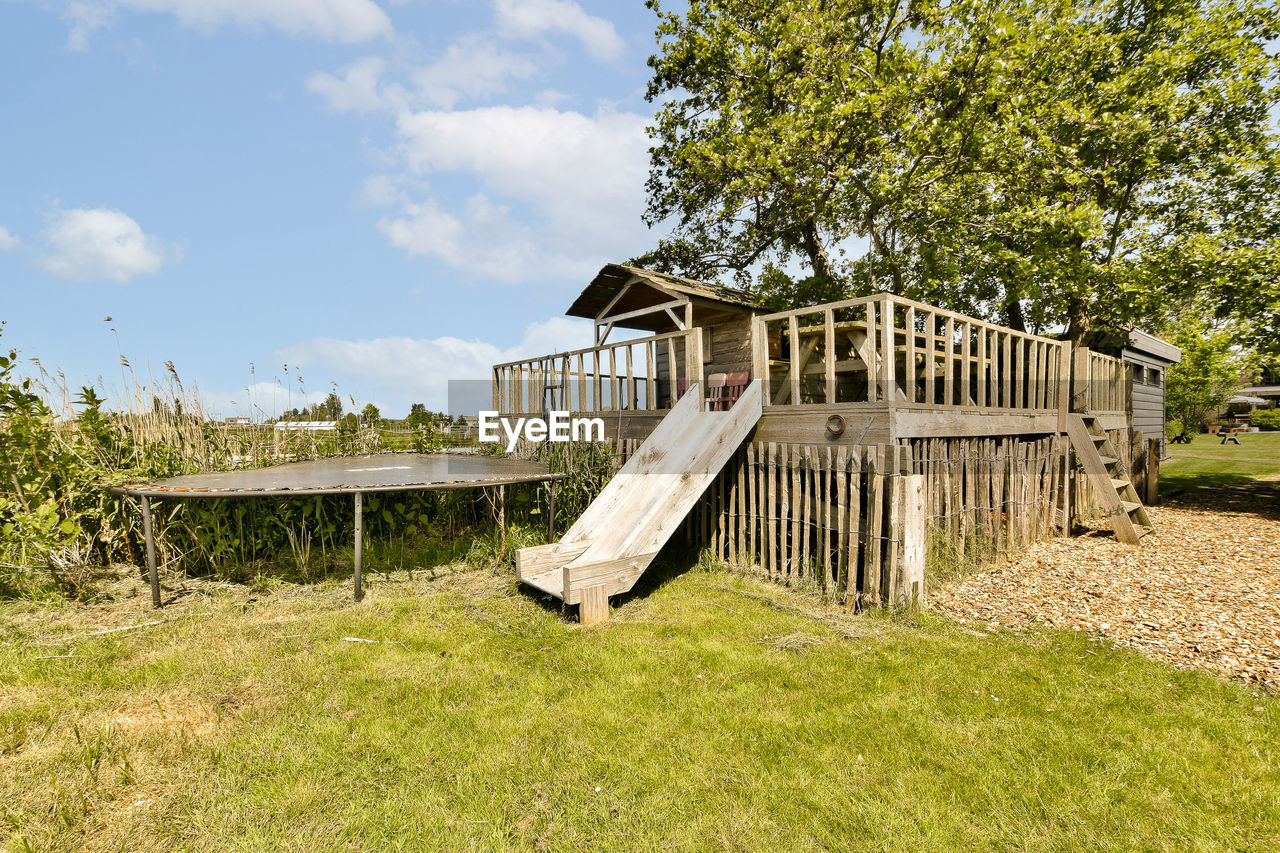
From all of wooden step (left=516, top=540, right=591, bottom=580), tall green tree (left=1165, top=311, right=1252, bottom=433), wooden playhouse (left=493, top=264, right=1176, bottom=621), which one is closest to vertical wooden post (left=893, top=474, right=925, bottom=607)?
wooden playhouse (left=493, top=264, right=1176, bottom=621)

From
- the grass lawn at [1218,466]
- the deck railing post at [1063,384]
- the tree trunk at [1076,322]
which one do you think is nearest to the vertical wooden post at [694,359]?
the deck railing post at [1063,384]

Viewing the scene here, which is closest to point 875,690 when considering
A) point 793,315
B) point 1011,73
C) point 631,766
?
point 631,766

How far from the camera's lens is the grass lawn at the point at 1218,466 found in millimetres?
15070

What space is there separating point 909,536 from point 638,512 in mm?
2558

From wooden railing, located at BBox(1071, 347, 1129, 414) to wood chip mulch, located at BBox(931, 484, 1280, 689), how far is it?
8.93 ft

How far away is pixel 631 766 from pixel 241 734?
2.31 metres

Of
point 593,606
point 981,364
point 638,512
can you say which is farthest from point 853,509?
point 981,364

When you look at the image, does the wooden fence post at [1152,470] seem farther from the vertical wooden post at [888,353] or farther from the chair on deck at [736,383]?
the vertical wooden post at [888,353]

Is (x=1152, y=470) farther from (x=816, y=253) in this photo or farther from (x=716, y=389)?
(x=716, y=389)

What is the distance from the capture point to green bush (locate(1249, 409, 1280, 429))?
3675 cm

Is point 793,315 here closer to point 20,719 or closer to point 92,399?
point 20,719

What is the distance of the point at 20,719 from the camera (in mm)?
3406

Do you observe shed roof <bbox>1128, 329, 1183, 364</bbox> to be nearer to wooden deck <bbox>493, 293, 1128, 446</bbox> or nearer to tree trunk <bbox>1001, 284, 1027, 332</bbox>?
tree trunk <bbox>1001, 284, 1027, 332</bbox>

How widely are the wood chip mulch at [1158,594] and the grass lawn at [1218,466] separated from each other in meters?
7.98
